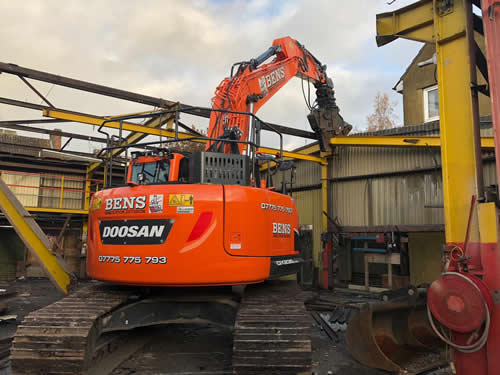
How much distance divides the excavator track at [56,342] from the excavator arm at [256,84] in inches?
115

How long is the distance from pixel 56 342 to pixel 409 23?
19.0ft

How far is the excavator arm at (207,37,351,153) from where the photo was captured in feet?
23.4

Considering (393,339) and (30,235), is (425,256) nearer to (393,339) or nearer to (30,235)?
(393,339)

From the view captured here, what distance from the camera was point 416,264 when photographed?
12281 millimetres

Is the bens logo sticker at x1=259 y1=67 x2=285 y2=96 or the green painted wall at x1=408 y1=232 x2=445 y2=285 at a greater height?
the bens logo sticker at x1=259 y1=67 x2=285 y2=96

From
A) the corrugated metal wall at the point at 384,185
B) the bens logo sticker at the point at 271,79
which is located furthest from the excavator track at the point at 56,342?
the corrugated metal wall at the point at 384,185

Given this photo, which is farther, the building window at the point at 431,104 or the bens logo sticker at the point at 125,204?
the building window at the point at 431,104

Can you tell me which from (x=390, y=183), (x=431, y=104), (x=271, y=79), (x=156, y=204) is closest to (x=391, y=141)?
(x=390, y=183)

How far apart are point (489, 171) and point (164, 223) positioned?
30.0ft

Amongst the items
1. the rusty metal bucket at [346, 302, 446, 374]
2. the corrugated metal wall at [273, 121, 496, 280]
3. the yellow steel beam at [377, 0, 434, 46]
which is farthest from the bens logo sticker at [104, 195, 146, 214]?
the corrugated metal wall at [273, 121, 496, 280]

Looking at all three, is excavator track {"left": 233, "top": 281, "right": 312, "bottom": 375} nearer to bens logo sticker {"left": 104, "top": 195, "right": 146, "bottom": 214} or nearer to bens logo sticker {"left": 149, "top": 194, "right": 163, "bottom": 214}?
bens logo sticker {"left": 149, "top": 194, "right": 163, "bottom": 214}

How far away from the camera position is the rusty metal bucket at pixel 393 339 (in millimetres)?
5223

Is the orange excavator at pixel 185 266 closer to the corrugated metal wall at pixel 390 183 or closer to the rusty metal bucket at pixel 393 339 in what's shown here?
the rusty metal bucket at pixel 393 339

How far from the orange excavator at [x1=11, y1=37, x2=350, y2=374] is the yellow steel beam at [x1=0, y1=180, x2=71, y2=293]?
2867 millimetres
